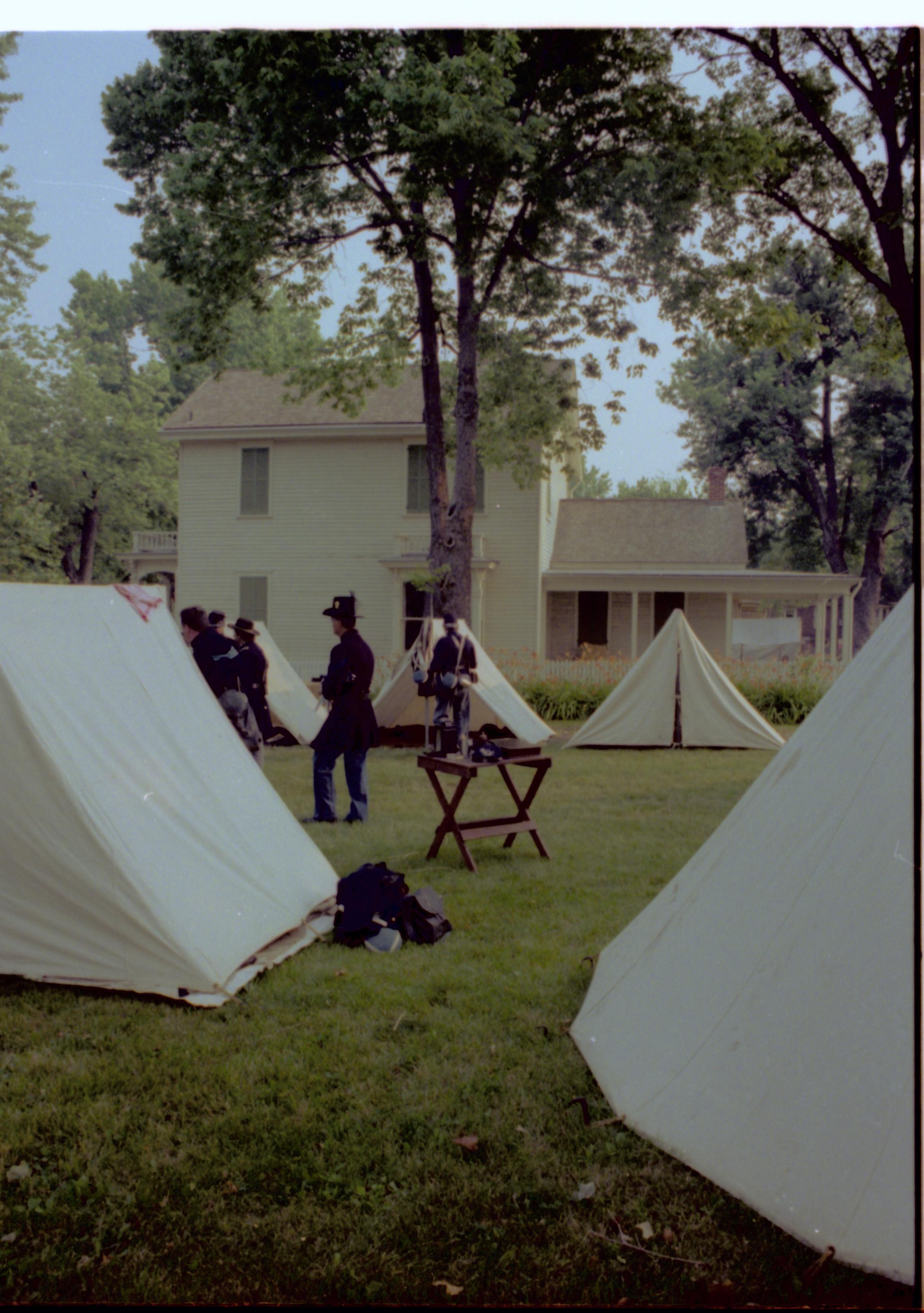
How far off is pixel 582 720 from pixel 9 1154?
10.5 meters

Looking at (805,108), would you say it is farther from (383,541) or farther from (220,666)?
(383,541)

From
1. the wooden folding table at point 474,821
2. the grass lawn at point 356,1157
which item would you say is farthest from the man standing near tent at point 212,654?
the grass lawn at point 356,1157

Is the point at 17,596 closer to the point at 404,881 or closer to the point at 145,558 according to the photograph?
the point at 404,881

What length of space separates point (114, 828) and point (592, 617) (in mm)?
11830

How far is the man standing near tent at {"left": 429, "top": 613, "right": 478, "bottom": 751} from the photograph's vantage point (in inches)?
329

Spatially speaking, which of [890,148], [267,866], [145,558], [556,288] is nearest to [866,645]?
[890,148]

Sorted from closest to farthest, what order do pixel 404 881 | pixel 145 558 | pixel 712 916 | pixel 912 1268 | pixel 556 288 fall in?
pixel 912 1268
pixel 712 916
pixel 404 881
pixel 556 288
pixel 145 558

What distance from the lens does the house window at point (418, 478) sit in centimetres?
1441

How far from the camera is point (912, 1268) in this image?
1.94 metres

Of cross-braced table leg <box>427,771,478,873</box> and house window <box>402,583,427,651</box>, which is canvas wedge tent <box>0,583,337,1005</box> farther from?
house window <box>402,583,427,651</box>

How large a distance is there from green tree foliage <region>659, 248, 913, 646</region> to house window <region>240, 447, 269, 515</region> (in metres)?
9.24

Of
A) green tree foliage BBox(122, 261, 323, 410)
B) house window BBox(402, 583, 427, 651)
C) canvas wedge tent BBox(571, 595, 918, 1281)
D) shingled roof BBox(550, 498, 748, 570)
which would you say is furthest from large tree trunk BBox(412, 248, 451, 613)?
canvas wedge tent BBox(571, 595, 918, 1281)

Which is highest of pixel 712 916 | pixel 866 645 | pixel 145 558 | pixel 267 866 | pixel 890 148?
pixel 890 148

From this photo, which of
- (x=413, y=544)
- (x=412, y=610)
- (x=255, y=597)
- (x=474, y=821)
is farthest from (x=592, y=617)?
(x=474, y=821)
